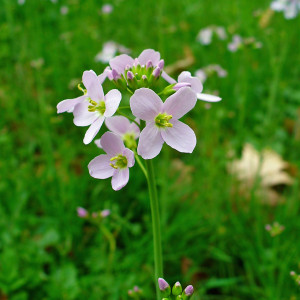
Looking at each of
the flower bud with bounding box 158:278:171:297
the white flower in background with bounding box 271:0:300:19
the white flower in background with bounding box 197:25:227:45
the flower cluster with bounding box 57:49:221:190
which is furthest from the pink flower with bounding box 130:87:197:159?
the white flower in background with bounding box 197:25:227:45

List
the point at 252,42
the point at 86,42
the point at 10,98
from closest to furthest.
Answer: the point at 252,42 → the point at 10,98 → the point at 86,42

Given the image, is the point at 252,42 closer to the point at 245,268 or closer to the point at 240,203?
the point at 240,203

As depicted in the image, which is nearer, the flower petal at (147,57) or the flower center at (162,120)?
the flower center at (162,120)

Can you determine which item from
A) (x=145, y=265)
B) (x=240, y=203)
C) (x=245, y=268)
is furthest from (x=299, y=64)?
(x=145, y=265)

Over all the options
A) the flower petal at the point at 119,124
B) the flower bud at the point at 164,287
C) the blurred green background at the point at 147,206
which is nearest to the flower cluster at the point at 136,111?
the flower petal at the point at 119,124

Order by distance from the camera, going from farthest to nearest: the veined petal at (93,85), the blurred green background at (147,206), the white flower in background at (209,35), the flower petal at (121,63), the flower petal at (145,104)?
1. the white flower in background at (209,35)
2. the blurred green background at (147,206)
3. the flower petal at (121,63)
4. the veined petal at (93,85)
5. the flower petal at (145,104)

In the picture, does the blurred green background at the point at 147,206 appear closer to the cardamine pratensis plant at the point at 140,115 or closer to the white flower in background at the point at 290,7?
the white flower in background at the point at 290,7

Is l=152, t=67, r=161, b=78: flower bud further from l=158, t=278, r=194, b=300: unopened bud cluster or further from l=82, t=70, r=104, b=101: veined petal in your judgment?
l=158, t=278, r=194, b=300: unopened bud cluster
